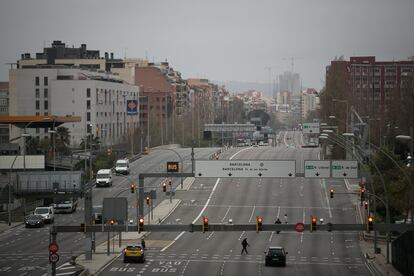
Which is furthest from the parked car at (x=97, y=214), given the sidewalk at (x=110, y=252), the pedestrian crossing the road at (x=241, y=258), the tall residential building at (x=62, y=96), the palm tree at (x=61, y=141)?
the tall residential building at (x=62, y=96)

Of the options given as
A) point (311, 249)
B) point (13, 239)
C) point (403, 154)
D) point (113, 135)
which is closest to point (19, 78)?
point (113, 135)

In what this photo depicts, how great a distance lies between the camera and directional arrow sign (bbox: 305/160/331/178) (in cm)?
7062

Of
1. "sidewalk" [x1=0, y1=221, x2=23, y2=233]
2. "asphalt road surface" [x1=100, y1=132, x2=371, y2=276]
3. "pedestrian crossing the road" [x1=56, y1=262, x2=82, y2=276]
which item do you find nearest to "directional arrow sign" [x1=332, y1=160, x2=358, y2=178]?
"asphalt road surface" [x1=100, y1=132, x2=371, y2=276]

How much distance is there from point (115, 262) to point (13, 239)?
55.5 ft

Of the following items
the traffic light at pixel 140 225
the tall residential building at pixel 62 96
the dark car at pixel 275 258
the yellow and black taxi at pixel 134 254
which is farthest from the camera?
the tall residential building at pixel 62 96

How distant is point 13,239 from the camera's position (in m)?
75.0

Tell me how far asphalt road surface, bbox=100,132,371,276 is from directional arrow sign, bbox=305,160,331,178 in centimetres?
581

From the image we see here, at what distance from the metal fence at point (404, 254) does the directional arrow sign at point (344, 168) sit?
563 inches

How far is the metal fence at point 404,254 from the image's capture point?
4928cm

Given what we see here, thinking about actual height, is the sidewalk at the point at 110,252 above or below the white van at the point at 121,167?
below

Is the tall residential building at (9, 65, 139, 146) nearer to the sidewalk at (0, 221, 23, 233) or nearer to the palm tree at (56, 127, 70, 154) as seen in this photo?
the palm tree at (56, 127, 70, 154)

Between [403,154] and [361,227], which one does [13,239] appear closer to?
[361,227]

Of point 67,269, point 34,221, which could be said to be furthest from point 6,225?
point 67,269

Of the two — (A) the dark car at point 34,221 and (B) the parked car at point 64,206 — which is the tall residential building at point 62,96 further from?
(A) the dark car at point 34,221
